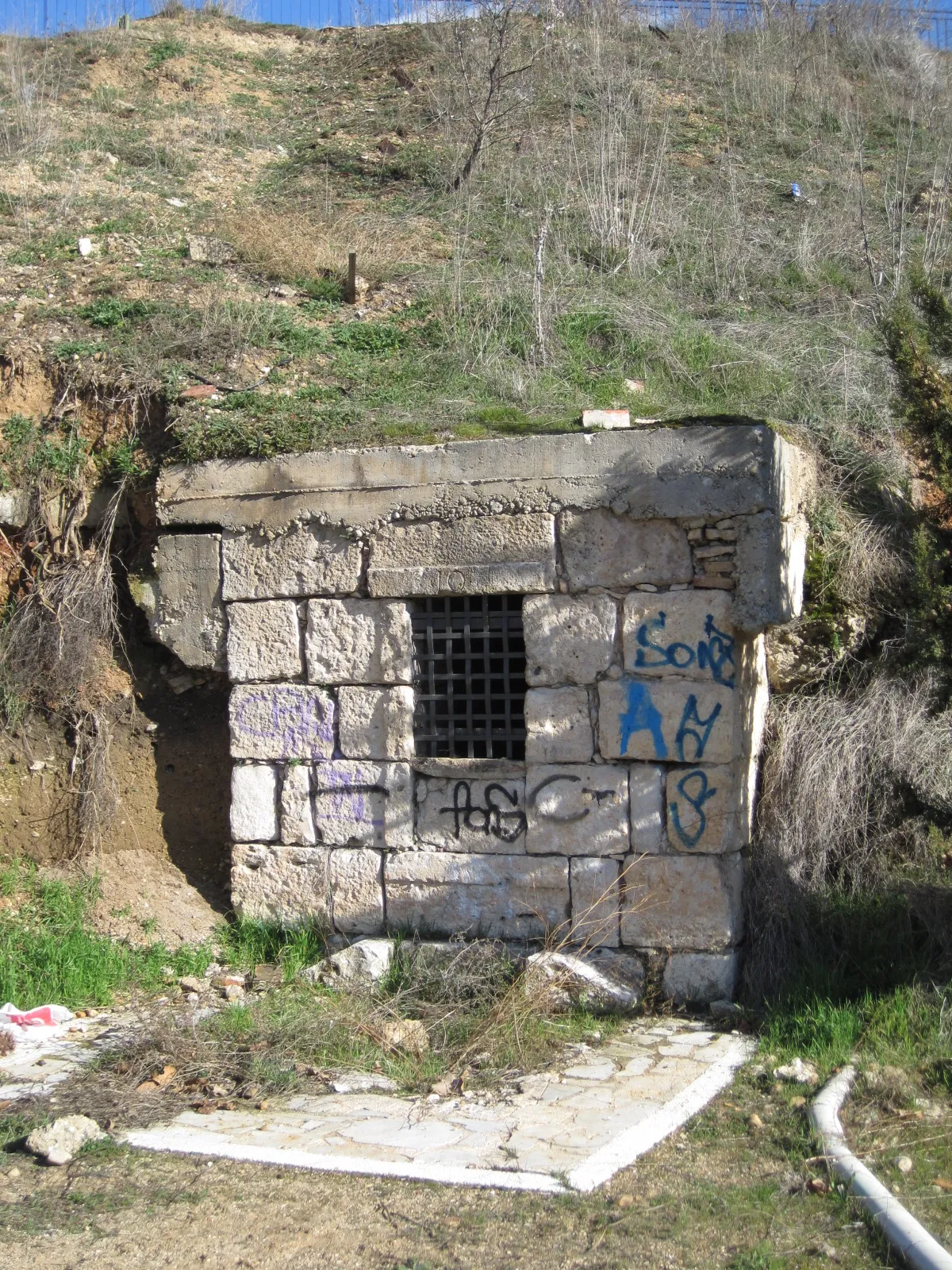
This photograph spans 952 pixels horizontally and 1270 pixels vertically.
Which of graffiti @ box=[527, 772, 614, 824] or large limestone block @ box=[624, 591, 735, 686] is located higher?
large limestone block @ box=[624, 591, 735, 686]

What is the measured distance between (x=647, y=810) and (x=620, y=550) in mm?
1325

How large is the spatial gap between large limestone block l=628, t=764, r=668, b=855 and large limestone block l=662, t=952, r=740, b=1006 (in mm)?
564

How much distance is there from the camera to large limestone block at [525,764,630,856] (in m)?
5.63

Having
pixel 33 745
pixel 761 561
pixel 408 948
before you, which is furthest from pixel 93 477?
pixel 761 561

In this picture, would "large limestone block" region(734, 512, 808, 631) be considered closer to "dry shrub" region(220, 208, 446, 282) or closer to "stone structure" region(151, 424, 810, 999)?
"stone structure" region(151, 424, 810, 999)

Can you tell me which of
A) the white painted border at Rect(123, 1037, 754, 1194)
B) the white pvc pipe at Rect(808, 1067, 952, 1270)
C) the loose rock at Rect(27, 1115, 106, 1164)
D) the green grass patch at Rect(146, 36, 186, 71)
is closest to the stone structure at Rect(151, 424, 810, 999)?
the white pvc pipe at Rect(808, 1067, 952, 1270)

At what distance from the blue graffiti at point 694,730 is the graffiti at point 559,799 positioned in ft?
1.38

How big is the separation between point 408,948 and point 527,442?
107 inches

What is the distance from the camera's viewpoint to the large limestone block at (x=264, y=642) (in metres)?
6.15

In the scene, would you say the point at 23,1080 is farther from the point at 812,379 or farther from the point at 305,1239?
the point at 812,379

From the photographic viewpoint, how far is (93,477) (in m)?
6.95

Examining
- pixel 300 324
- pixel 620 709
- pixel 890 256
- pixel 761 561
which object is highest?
pixel 890 256

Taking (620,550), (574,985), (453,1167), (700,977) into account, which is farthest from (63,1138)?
(620,550)

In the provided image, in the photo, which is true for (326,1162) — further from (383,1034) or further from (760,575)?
(760,575)
